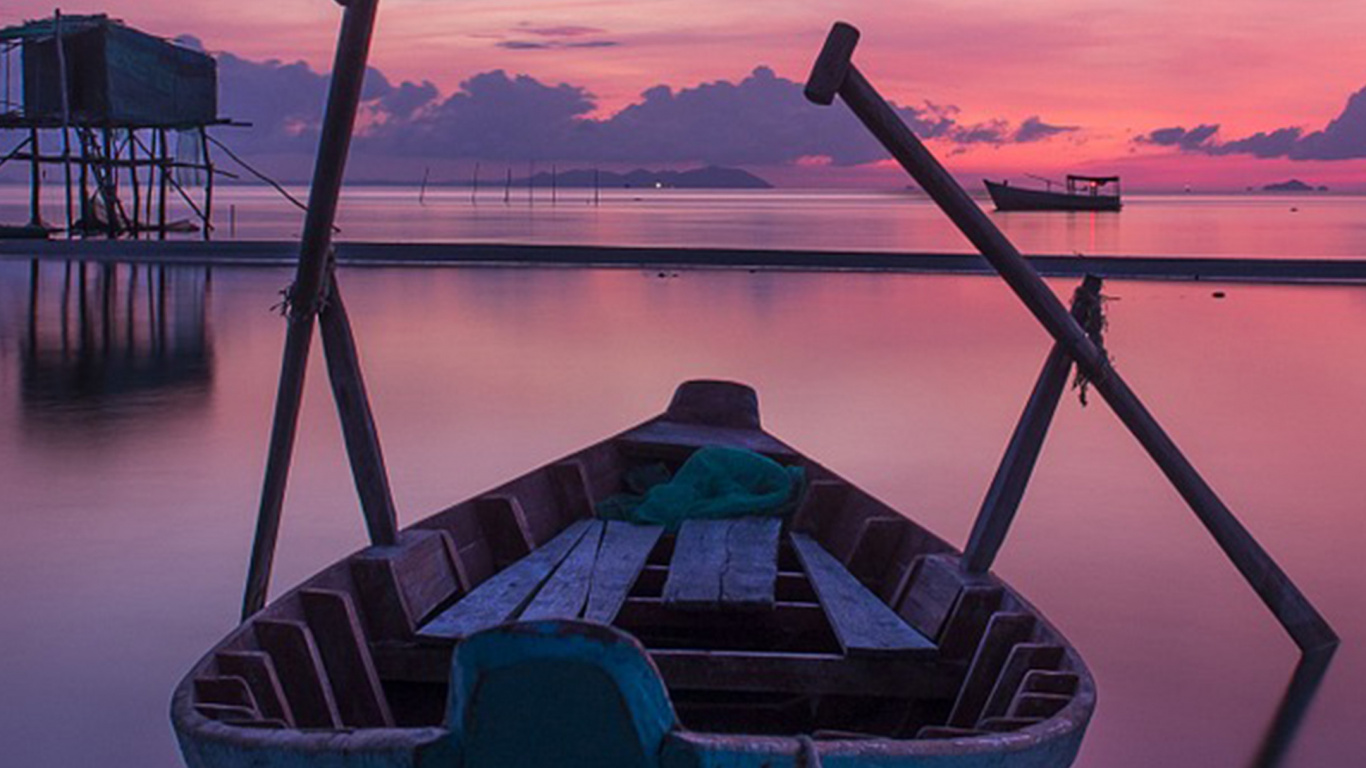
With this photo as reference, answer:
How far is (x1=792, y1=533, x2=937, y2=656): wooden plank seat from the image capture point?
5082 mm

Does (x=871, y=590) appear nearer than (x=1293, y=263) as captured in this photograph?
Yes

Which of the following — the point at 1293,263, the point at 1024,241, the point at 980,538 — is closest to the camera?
the point at 980,538

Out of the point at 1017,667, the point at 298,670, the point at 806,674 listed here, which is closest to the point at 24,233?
the point at 298,670

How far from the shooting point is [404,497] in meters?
11.0

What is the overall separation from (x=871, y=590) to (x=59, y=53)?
3507 cm

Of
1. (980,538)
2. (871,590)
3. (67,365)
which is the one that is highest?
(980,538)

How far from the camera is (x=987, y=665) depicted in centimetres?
482

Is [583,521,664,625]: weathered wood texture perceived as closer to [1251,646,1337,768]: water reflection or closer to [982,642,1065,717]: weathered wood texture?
[982,642,1065,717]: weathered wood texture

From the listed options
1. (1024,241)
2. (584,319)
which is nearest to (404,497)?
(584,319)

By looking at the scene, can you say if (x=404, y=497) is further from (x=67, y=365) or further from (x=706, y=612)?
(x=67, y=365)

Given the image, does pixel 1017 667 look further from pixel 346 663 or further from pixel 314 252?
pixel 314 252

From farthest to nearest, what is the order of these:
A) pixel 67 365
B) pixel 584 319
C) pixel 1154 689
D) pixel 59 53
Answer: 1. pixel 59 53
2. pixel 584 319
3. pixel 67 365
4. pixel 1154 689

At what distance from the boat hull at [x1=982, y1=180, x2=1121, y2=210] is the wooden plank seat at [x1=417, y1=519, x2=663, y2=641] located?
103 m

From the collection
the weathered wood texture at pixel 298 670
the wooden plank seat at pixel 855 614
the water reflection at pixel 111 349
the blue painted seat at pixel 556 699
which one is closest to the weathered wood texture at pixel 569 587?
the weathered wood texture at pixel 298 670
